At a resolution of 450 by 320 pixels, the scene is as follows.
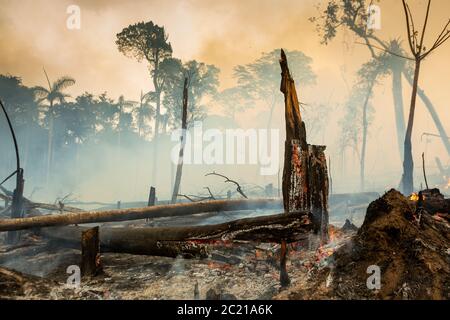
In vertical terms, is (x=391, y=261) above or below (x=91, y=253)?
above

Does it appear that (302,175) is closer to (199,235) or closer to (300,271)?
(300,271)

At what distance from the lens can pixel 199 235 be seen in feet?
15.5

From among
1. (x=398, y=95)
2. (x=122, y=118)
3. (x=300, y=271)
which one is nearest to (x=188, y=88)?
(x=122, y=118)

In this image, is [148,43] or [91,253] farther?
[148,43]

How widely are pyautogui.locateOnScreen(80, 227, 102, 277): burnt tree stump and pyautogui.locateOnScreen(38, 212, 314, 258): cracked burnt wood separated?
711 millimetres

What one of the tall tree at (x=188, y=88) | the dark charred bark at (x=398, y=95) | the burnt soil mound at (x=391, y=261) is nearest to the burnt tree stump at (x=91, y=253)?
the burnt soil mound at (x=391, y=261)

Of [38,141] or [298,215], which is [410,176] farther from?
[38,141]

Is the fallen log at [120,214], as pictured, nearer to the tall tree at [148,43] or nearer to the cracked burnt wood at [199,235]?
the cracked burnt wood at [199,235]

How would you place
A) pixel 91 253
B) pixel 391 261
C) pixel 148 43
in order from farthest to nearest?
pixel 148 43 → pixel 91 253 → pixel 391 261

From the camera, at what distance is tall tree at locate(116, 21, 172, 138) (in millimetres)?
27031

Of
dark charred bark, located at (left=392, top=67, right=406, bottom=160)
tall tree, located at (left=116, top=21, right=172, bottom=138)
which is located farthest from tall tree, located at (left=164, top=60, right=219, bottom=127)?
dark charred bark, located at (left=392, top=67, right=406, bottom=160)

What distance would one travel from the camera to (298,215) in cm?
407

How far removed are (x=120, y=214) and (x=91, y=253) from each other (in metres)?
1.94
